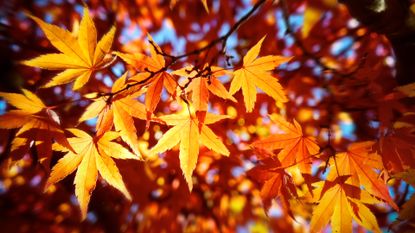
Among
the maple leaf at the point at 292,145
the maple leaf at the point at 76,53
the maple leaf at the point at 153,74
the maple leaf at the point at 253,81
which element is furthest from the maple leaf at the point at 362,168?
the maple leaf at the point at 76,53

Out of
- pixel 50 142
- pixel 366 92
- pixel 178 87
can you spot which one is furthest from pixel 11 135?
pixel 366 92

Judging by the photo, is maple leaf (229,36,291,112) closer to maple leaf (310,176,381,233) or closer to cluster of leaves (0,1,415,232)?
cluster of leaves (0,1,415,232)

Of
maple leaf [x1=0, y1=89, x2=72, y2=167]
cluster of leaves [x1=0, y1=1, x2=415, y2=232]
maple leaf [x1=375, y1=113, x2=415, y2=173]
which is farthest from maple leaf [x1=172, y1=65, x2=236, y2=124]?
maple leaf [x1=375, y1=113, x2=415, y2=173]

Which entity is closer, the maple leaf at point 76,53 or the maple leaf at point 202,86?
the maple leaf at point 76,53

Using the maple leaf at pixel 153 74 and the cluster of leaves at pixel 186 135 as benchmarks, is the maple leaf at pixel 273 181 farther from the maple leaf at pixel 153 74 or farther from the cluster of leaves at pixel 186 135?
the maple leaf at pixel 153 74

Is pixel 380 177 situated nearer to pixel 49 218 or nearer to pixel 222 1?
pixel 222 1

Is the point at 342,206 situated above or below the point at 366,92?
above
